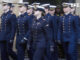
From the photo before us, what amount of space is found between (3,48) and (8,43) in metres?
0.18

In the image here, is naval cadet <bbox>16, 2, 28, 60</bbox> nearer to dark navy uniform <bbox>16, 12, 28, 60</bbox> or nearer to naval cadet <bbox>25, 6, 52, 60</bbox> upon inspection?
dark navy uniform <bbox>16, 12, 28, 60</bbox>

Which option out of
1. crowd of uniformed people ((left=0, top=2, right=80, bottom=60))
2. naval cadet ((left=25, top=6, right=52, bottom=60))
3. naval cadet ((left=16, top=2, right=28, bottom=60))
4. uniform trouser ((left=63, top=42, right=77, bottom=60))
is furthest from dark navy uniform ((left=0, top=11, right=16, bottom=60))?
uniform trouser ((left=63, top=42, right=77, bottom=60))

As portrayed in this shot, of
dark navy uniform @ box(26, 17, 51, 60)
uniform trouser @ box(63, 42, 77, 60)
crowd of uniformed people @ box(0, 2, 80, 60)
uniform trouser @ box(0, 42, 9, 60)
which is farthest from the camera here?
uniform trouser @ box(0, 42, 9, 60)

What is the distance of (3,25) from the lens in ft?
32.5

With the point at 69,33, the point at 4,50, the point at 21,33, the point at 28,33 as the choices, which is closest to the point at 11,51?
the point at 4,50

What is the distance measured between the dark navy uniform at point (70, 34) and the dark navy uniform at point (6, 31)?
127 centimetres

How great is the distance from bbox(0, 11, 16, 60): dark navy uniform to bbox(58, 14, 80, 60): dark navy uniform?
127cm

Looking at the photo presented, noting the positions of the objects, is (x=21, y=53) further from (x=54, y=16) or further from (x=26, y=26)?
(x=54, y=16)

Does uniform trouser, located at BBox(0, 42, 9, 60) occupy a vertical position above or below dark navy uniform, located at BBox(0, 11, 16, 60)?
below

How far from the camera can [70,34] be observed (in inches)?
387

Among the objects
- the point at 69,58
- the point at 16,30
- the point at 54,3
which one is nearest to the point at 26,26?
the point at 16,30

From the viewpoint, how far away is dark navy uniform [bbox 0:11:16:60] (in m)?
9.88

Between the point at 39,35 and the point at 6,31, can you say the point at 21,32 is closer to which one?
the point at 6,31

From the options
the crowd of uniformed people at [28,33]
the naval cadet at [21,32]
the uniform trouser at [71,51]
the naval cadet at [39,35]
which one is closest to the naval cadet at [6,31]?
the crowd of uniformed people at [28,33]
